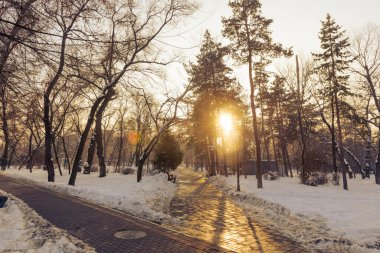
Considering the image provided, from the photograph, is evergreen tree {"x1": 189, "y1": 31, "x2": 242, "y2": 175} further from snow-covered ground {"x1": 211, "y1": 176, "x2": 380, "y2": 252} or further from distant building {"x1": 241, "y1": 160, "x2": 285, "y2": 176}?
snow-covered ground {"x1": 211, "y1": 176, "x2": 380, "y2": 252}

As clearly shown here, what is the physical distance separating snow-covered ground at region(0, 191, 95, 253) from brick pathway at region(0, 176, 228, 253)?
386 millimetres

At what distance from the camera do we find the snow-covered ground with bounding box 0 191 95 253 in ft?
24.2

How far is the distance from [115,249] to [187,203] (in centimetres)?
923

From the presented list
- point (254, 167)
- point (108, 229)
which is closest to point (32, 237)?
point (108, 229)

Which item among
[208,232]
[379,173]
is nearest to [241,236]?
[208,232]

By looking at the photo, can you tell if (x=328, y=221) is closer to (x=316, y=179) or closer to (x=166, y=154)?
(x=316, y=179)

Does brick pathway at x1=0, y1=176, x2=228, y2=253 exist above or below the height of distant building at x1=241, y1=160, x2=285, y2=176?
below

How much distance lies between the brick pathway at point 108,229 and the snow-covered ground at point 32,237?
386 mm

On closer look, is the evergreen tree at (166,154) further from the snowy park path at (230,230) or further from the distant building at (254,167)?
the snowy park path at (230,230)

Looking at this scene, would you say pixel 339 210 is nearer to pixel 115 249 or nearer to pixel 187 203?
pixel 187 203

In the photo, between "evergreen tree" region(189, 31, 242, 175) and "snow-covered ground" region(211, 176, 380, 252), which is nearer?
"snow-covered ground" region(211, 176, 380, 252)

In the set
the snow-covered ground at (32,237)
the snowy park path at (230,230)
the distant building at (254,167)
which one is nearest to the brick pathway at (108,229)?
the snow-covered ground at (32,237)

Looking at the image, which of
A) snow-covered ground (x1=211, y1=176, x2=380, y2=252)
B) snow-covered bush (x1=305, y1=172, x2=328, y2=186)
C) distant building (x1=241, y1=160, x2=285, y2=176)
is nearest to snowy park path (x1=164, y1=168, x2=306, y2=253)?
snow-covered ground (x1=211, y1=176, x2=380, y2=252)

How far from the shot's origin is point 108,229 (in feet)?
31.6
